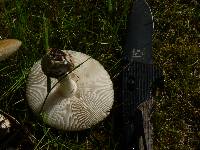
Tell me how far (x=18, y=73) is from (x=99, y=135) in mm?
612

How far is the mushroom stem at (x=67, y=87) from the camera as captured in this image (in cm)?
263

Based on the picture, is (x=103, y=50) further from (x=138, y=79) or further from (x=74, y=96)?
(x=74, y=96)

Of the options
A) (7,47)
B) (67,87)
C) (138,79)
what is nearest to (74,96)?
(67,87)

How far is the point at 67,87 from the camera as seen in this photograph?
265 cm

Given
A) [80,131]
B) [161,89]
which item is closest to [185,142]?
[161,89]

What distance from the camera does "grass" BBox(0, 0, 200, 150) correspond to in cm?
290

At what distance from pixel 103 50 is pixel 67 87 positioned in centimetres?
57

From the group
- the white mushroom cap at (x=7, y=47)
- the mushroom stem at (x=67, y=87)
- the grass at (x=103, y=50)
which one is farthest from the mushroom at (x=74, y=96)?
the white mushroom cap at (x=7, y=47)

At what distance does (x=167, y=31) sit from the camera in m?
3.24

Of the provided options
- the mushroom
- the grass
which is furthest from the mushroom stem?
the grass

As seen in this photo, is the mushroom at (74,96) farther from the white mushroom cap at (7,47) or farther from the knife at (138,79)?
the white mushroom cap at (7,47)

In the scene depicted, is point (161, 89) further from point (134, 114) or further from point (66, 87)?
point (66, 87)

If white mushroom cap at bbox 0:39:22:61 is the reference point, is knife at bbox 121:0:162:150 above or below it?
below

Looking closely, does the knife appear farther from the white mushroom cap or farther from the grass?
the white mushroom cap
